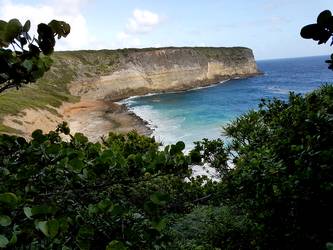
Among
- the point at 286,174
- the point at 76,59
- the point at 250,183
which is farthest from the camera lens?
the point at 76,59

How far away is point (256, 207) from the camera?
7766 mm

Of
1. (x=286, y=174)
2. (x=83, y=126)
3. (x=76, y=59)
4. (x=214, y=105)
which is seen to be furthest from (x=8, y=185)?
(x=76, y=59)

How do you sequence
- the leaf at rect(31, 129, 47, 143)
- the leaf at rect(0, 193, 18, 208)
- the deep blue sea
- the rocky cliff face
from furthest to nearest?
the rocky cliff face < the deep blue sea < the leaf at rect(31, 129, 47, 143) < the leaf at rect(0, 193, 18, 208)

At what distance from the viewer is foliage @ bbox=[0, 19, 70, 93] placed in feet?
8.44

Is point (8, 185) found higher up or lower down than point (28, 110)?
higher up

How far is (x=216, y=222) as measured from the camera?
12.4m

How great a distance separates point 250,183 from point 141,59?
93.1 m

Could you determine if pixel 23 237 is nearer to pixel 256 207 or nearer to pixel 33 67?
pixel 33 67

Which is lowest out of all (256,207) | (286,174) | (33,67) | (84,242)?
(256,207)

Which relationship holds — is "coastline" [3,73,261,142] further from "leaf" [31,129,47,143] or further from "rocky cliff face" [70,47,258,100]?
"leaf" [31,129,47,143]

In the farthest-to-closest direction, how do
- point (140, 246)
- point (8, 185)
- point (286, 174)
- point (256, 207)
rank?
1. point (256, 207)
2. point (286, 174)
3. point (8, 185)
4. point (140, 246)

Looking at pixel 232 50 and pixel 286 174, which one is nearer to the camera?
pixel 286 174

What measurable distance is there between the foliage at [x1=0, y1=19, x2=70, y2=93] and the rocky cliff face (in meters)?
79.7

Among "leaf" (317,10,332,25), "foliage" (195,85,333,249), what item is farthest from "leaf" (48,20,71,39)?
"foliage" (195,85,333,249)
